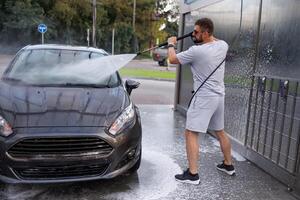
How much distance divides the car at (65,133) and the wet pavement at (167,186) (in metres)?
0.23

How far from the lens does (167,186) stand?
4.40 metres

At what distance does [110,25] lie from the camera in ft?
152

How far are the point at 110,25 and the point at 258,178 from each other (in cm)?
4297

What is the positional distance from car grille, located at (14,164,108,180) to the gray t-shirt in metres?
1.38

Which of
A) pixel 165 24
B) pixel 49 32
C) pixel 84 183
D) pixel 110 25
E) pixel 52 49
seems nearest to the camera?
pixel 84 183

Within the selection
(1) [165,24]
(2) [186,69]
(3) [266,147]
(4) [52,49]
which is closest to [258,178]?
(3) [266,147]

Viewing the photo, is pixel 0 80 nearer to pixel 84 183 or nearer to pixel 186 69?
pixel 84 183

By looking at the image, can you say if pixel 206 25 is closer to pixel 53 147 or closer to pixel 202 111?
pixel 202 111

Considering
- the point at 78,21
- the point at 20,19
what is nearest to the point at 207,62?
the point at 20,19

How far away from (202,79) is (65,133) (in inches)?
62.8

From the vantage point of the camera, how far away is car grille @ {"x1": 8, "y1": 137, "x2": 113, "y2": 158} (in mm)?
Answer: 3723

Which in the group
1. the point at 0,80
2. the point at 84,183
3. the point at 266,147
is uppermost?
the point at 0,80

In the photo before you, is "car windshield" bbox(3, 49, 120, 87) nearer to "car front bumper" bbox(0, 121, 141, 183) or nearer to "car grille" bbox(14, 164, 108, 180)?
"car front bumper" bbox(0, 121, 141, 183)

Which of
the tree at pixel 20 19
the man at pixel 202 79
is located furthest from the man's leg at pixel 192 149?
the tree at pixel 20 19
